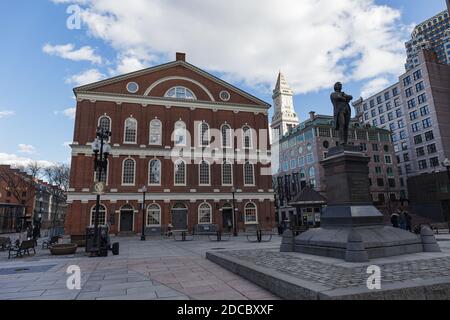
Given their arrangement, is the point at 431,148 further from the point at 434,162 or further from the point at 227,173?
the point at 227,173

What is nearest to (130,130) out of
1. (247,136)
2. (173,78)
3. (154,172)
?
(154,172)

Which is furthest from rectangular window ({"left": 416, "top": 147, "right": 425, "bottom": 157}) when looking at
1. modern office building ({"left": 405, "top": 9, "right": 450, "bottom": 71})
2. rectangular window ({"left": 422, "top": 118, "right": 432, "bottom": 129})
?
modern office building ({"left": 405, "top": 9, "right": 450, "bottom": 71})

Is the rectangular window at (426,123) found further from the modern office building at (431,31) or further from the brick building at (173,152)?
the modern office building at (431,31)

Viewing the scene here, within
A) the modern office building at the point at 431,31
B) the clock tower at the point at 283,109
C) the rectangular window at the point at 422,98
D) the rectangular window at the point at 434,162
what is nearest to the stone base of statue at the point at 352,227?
the rectangular window at the point at 434,162

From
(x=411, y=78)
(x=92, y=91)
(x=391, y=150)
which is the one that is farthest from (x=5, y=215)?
(x=411, y=78)

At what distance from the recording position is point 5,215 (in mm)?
49125

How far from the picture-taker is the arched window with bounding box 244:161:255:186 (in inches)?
1459

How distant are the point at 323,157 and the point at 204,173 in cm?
3173

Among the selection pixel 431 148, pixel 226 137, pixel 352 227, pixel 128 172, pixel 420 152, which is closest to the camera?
pixel 352 227

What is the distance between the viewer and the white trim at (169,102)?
34219 millimetres

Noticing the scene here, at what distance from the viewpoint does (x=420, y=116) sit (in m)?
62.2

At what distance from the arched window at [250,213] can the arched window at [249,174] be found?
2.69m
